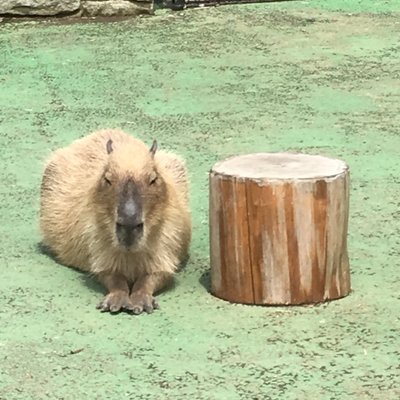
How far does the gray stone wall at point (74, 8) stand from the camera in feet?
27.2

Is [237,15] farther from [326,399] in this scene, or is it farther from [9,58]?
A: [326,399]

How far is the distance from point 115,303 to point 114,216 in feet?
0.92

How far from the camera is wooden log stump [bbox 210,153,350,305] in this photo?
12.0ft

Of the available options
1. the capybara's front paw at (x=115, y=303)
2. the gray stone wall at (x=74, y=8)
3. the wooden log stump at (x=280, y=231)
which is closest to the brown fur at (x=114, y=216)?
the capybara's front paw at (x=115, y=303)

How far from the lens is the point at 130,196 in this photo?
3631 millimetres

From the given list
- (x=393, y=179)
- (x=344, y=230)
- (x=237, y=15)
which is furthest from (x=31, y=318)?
(x=237, y=15)

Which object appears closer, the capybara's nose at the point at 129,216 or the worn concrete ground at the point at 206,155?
the worn concrete ground at the point at 206,155

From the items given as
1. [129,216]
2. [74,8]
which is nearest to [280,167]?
[129,216]

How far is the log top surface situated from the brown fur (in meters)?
0.25

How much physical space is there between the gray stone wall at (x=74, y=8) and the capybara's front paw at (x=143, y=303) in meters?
4.88

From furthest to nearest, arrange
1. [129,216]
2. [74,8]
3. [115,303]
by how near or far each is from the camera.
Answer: [74,8] < [115,303] < [129,216]

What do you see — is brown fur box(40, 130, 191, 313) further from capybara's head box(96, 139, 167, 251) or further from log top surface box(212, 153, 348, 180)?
log top surface box(212, 153, 348, 180)

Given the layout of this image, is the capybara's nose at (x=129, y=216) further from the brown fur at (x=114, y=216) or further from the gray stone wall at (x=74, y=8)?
the gray stone wall at (x=74, y=8)

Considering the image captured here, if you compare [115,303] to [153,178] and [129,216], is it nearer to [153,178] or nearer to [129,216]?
[129,216]
